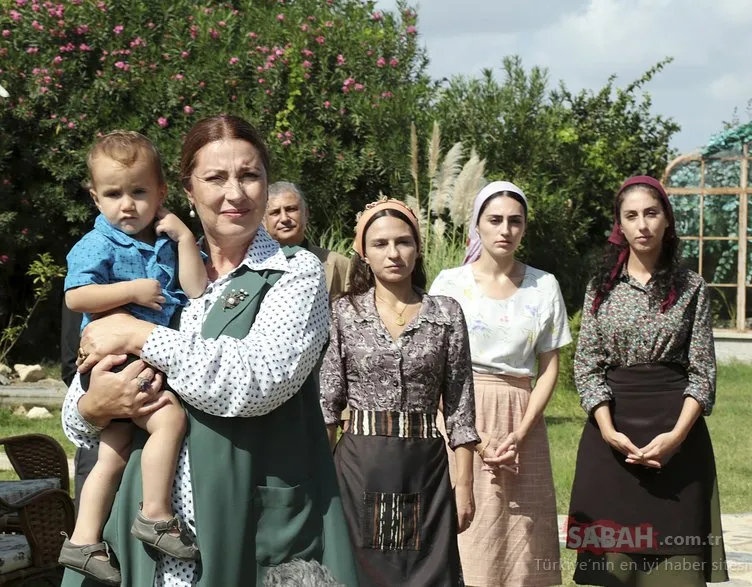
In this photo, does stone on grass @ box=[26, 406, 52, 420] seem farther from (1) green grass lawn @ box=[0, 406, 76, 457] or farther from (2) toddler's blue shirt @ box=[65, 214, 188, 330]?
(2) toddler's blue shirt @ box=[65, 214, 188, 330]

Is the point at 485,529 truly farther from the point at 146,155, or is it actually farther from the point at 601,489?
the point at 146,155

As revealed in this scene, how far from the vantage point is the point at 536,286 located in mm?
5418

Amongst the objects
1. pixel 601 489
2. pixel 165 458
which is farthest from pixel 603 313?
pixel 165 458

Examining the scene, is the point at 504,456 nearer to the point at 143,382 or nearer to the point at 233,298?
the point at 233,298

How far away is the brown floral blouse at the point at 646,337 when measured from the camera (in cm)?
505

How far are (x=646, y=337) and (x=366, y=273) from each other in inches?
48.6

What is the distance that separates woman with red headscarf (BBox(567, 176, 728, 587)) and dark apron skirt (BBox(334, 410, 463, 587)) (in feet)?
3.13

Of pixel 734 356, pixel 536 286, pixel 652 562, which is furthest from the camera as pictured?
pixel 734 356

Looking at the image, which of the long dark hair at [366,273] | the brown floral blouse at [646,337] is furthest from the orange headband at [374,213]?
the brown floral blouse at [646,337]

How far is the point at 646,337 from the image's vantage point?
16.7 feet

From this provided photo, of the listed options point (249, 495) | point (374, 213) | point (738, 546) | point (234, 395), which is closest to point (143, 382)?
point (234, 395)

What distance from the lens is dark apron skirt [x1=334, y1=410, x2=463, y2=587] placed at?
14.4 feet

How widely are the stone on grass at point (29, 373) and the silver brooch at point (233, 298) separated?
11.2 meters

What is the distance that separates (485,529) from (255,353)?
9.14 ft
